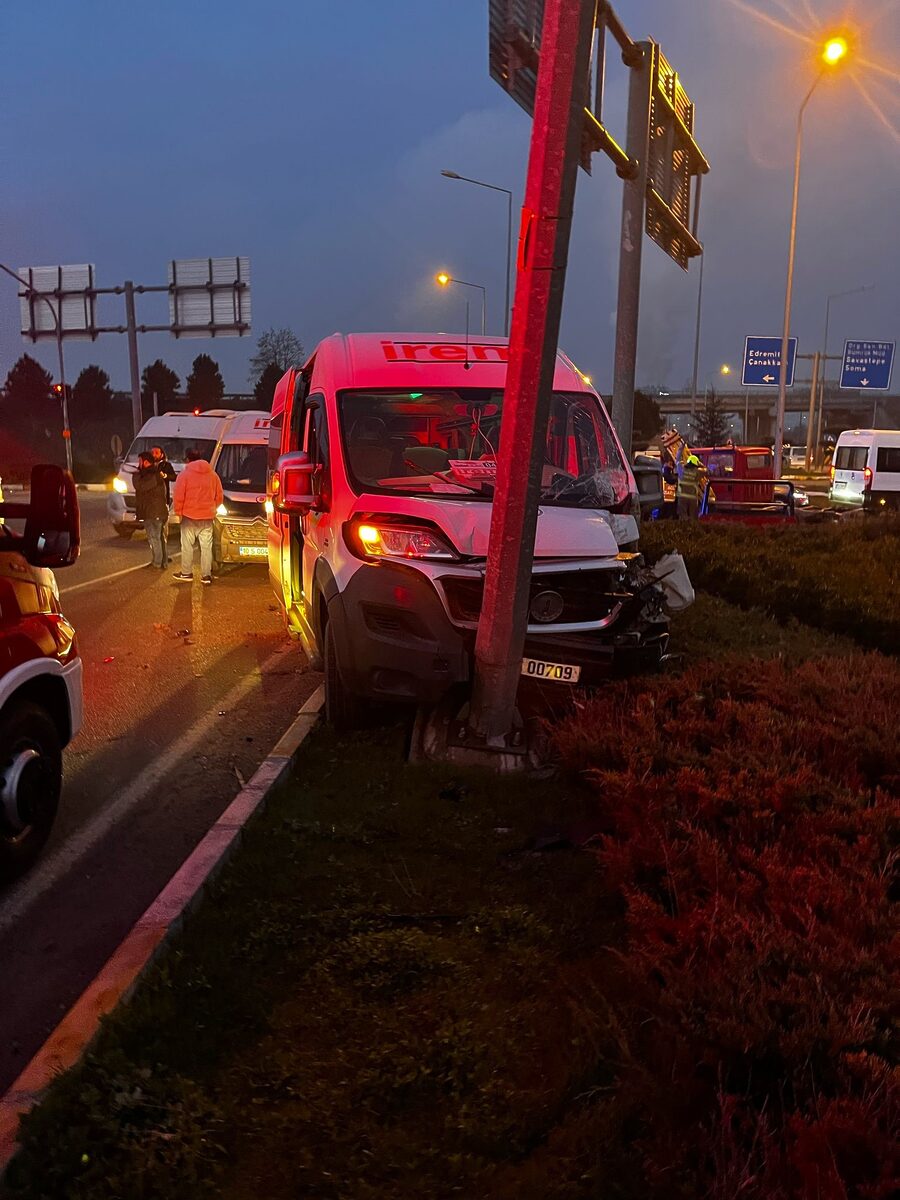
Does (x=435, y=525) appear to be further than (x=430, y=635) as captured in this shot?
Yes

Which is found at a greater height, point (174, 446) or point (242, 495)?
point (174, 446)

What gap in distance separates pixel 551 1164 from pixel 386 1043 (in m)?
0.70

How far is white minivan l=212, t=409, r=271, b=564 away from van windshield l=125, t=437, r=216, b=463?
13.0ft

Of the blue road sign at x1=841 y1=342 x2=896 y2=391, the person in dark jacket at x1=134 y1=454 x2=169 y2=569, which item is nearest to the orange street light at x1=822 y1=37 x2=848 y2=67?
the person in dark jacket at x1=134 y1=454 x2=169 y2=569


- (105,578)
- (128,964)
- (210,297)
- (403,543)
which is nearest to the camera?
(128,964)

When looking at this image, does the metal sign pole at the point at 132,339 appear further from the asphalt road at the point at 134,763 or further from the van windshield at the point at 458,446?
the van windshield at the point at 458,446

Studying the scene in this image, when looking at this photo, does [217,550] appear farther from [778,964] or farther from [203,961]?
[778,964]

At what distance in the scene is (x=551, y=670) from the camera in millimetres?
5457

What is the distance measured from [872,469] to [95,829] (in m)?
27.1

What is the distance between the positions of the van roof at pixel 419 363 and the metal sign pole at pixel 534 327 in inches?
68.8

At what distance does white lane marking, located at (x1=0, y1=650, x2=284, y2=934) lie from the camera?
13.4 ft

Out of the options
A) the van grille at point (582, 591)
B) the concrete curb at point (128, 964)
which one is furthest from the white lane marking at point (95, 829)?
the van grille at point (582, 591)

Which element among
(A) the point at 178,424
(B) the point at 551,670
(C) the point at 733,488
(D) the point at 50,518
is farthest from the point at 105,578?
(C) the point at 733,488

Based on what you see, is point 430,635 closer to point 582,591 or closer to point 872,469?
point 582,591
